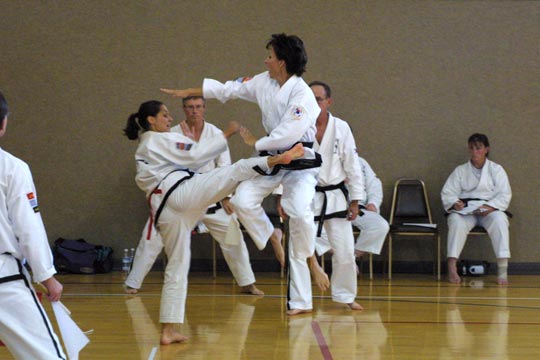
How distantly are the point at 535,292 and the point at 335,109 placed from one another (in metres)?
2.88

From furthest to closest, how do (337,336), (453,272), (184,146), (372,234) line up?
(453,272)
(372,234)
(337,336)
(184,146)

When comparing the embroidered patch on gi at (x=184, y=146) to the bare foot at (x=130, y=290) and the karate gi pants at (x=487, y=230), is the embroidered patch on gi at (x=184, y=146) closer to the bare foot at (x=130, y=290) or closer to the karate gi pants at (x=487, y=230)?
the bare foot at (x=130, y=290)

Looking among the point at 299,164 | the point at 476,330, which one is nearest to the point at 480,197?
the point at 476,330

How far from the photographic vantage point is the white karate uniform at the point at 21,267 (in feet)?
7.57

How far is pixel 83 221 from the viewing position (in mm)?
8086

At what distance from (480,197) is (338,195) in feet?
9.83

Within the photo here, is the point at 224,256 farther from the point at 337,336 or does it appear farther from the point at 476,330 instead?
the point at 476,330

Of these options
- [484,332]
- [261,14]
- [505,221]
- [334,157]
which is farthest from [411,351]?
[261,14]

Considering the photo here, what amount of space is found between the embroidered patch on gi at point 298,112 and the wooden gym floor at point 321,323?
121 centimetres

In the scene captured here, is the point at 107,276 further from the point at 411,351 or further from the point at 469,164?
the point at 411,351

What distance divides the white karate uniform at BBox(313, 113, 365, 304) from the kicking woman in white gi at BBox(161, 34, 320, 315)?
1.55ft

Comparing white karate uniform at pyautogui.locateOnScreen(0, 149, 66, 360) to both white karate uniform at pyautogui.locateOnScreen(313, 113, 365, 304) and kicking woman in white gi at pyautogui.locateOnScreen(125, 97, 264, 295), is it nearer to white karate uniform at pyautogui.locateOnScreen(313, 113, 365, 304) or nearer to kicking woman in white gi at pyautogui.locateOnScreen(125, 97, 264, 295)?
white karate uniform at pyautogui.locateOnScreen(313, 113, 365, 304)

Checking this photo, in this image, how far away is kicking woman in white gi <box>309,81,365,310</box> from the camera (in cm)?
515

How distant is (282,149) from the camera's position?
4.27m
